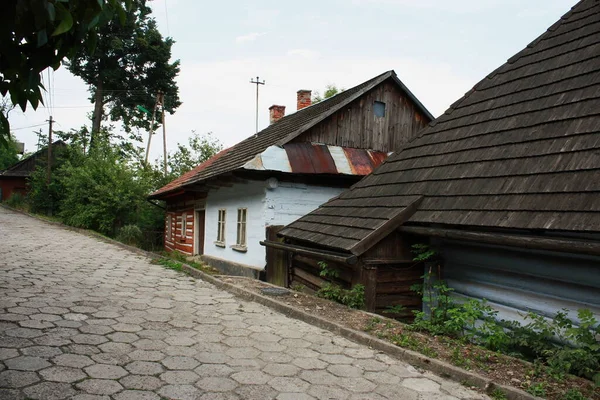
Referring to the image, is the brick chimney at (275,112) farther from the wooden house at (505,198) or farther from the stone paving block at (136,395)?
the stone paving block at (136,395)

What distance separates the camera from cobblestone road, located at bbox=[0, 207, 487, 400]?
3.23 metres

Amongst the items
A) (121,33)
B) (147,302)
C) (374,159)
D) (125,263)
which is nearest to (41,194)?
(121,33)

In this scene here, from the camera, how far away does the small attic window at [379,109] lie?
13.2 meters

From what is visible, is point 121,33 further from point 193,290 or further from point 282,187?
point 193,290

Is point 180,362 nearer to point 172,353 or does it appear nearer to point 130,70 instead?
point 172,353

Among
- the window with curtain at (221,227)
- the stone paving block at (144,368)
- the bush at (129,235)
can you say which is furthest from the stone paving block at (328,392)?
the bush at (129,235)

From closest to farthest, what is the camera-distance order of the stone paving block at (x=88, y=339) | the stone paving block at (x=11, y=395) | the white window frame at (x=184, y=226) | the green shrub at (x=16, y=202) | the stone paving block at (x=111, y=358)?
the stone paving block at (x=11, y=395)
the stone paving block at (x=111, y=358)
the stone paving block at (x=88, y=339)
the white window frame at (x=184, y=226)
the green shrub at (x=16, y=202)

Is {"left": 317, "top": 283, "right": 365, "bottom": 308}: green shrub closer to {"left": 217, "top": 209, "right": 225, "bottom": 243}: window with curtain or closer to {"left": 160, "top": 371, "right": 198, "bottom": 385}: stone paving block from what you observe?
{"left": 160, "top": 371, "right": 198, "bottom": 385}: stone paving block

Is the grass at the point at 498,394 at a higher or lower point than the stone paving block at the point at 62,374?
lower

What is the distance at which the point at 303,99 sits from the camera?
18266 mm

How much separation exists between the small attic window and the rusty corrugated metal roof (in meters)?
1.37

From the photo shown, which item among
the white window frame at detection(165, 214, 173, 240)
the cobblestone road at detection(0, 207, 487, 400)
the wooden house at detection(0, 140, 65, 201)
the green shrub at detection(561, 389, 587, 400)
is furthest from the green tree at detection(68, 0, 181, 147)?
the green shrub at detection(561, 389, 587, 400)

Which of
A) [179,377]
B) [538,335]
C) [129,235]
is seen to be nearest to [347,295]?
[538,335]

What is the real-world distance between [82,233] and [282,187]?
449 inches
